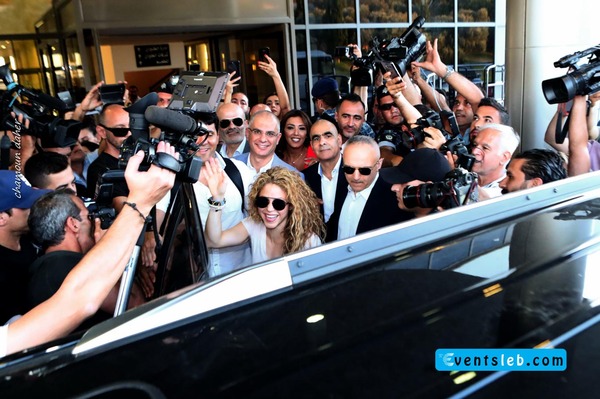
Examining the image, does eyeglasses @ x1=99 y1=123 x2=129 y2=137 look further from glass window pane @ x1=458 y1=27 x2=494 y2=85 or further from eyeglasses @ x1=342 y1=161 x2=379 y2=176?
glass window pane @ x1=458 y1=27 x2=494 y2=85

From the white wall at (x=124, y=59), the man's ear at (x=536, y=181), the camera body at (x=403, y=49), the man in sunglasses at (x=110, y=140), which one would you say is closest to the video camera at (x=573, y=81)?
the man's ear at (x=536, y=181)

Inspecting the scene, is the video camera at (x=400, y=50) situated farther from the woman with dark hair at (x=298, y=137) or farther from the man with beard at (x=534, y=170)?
the man with beard at (x=534, y=170)

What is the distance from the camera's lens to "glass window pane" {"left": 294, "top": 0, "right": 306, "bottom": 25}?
10648mm

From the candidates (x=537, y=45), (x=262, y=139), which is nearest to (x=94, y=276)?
(x=262, y=139)

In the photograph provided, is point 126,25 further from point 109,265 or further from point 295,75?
point 109,265

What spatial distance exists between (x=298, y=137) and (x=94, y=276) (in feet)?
11.2

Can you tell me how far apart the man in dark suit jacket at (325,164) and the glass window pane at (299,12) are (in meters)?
7.23

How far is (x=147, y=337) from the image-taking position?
46.6 inches

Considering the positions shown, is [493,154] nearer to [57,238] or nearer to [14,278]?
[57,238]

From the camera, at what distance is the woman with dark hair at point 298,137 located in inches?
191

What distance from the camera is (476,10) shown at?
41.3ft

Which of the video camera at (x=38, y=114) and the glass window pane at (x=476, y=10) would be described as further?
the glass window pane at (x=476, y=10)

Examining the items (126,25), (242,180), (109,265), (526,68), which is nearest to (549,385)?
(109,265)

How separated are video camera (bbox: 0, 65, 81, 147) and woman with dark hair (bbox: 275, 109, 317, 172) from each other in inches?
73.6
